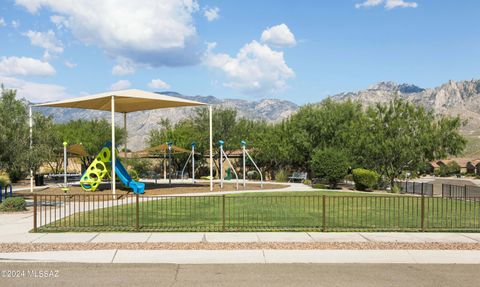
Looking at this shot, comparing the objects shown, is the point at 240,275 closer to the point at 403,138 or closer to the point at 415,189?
the point at 403,138

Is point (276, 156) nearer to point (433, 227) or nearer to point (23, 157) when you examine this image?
point (23, 157)

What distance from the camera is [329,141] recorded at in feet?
137

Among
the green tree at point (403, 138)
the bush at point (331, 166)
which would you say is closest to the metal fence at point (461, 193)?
the green tree at point (403, 138)

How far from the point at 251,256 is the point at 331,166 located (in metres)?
23.6

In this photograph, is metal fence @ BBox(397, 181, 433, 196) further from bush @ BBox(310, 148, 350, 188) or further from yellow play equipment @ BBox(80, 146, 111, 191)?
yellow play equipment @ BBox(80, 146, 111, 191)

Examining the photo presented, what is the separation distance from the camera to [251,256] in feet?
33.4

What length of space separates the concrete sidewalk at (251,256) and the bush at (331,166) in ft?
72.5

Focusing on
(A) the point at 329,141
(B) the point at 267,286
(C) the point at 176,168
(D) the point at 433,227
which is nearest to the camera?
(B) the point at 267,286

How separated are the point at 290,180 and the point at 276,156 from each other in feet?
10.4

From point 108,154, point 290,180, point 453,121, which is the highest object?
point 453,121

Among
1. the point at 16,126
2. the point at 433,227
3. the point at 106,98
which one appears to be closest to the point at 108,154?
the point at 106,98

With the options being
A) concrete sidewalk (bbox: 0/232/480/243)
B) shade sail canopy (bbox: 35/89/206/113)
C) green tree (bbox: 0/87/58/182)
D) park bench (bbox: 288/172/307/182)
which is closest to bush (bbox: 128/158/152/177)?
park bench (bbox: 288/172/307/182)

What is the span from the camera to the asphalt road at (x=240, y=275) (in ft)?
26.9

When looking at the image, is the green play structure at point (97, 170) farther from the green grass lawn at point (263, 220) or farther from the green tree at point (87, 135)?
the green tree at point (87, 135)
